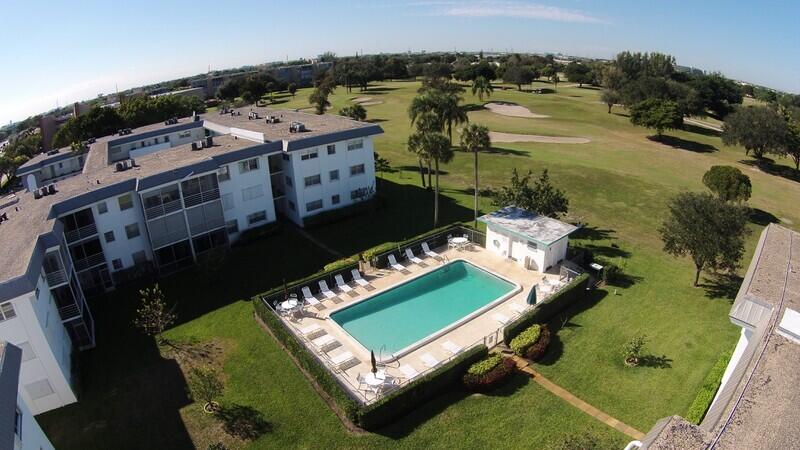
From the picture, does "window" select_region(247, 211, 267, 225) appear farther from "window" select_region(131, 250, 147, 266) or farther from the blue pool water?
the blue pool water

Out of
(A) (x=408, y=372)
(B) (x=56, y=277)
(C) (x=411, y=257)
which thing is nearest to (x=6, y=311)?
(B) (x=56, y=277)

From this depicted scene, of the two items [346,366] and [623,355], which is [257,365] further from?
[623,355]

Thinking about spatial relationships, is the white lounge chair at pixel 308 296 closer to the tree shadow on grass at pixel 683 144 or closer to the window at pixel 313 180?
the window at pixel 313 180

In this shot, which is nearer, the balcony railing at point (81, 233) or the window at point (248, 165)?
the balcony railing at point (81, 233)

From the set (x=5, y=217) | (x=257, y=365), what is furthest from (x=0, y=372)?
(x=5, y=217)

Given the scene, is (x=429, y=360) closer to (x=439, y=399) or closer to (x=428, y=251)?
(x=439, y=399)

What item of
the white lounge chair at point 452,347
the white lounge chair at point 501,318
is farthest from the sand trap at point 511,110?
the white lounge chair at point 452,347
